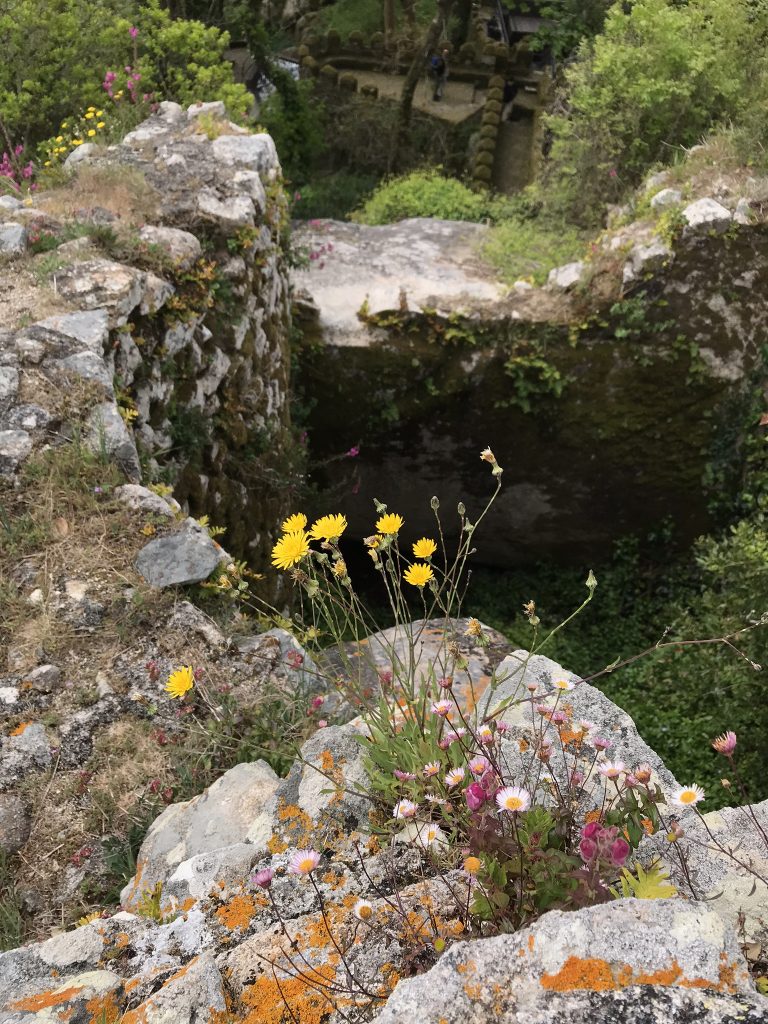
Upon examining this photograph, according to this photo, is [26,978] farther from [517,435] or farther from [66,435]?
[517,435]

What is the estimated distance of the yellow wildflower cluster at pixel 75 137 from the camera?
730 cm

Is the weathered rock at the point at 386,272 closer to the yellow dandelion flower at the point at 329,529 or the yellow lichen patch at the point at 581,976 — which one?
the yellow dandelion flower at the point at 329,529

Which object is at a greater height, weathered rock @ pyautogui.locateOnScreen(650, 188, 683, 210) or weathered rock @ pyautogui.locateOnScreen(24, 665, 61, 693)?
weathered rock @ pyautogui.locateOnScreen(650, 188, 683, 210)

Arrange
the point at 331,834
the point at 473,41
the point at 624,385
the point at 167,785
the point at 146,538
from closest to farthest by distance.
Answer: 1. the point at 331,834
2. the point at 167,785
3. the point at 146,538
4. the point at 624,385
5. the point at 473,41

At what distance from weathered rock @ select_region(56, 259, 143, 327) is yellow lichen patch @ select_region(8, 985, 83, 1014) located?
370 cm

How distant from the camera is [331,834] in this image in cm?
224

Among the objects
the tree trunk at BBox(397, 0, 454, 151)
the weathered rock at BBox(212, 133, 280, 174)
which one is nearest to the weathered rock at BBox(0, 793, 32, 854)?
the weathered rock at BBox(212, 133, 280, 174)

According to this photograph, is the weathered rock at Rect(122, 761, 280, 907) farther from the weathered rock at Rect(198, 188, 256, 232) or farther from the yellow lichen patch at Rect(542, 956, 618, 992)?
the weathered rock at Rect(198, 188, 256, 232)

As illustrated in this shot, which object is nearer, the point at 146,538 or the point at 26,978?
the point at 26,978

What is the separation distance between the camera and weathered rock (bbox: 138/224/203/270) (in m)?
5.54

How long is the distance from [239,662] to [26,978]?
1.63m

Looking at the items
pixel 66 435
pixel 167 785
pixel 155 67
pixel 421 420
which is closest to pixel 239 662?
pixel 167 785

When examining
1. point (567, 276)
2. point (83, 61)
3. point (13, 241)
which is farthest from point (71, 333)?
point (83, 61)

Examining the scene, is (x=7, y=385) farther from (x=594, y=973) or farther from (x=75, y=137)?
(x=75, y=137)
